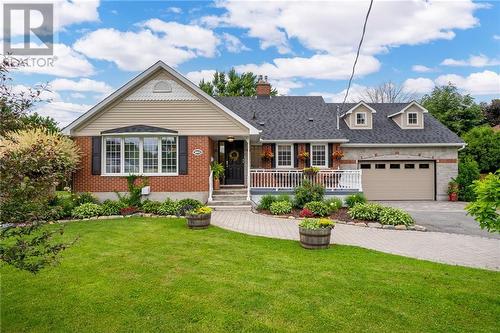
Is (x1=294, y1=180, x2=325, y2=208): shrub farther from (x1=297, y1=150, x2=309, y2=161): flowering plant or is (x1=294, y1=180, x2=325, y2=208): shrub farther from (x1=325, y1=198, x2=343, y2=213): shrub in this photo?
(x1=297, y1=150, x2=309, y2=161): flowering plant

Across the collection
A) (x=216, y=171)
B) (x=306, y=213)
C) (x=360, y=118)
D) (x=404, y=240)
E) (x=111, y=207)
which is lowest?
(x=404, y=240)

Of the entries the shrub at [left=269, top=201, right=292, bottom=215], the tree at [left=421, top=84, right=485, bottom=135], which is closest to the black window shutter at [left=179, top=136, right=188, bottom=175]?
the shrub at [left=269, top=201, right=292, bottom=215]

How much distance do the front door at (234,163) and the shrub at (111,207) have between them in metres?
5.72

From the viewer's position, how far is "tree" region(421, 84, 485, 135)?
2772 centimetres

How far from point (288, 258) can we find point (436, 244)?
14.4 feet

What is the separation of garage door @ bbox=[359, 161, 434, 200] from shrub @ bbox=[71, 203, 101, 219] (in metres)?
14.0

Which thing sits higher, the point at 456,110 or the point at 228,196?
the point at 456,110

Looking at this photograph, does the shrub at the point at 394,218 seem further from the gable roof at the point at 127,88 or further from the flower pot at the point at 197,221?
the gable roof at the point at 127,88

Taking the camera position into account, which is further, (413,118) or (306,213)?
(413,118)

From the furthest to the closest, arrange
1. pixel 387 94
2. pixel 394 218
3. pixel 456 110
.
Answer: pixel 387 94 < pixel 456 110 < pixel 394 218

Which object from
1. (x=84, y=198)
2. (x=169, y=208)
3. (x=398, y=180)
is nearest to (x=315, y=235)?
(x=169, y=208)

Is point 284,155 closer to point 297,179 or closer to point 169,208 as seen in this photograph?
point 297,179

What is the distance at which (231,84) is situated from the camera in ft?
115

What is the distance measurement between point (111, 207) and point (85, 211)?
2.98 ft
